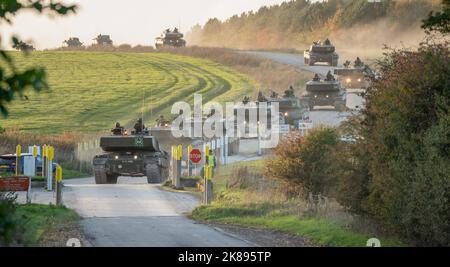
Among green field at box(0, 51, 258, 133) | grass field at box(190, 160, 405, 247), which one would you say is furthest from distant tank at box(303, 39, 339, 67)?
grass field at box(190, 160, 405, 247)

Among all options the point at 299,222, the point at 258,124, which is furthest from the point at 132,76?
the point at 299,222

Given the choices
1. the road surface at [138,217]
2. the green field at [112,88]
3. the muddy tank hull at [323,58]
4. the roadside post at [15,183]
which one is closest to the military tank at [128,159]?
the road surface at [138,217]

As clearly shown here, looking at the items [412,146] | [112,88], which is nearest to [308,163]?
[412,146]

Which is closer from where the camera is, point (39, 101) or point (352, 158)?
point (352, 158)

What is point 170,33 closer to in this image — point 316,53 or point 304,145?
point 316,53

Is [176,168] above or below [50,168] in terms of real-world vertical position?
below

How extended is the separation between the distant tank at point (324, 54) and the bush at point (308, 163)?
44.9 m

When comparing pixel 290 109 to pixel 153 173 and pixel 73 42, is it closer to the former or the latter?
pixel 153 173

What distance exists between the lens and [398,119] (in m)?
16.6

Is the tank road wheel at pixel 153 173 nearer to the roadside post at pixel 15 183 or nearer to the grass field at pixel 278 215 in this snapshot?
the grass field at pixel 278 215

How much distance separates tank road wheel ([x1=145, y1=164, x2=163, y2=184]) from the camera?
106ft

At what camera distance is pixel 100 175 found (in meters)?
32.4

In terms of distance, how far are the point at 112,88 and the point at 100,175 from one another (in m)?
32.0

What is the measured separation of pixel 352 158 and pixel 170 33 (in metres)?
71.2
